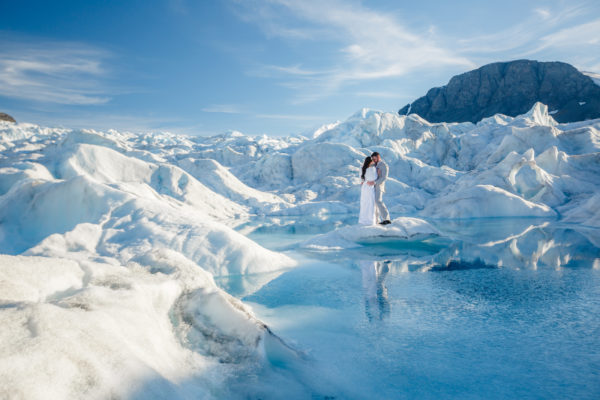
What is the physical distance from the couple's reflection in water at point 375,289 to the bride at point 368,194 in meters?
2.09

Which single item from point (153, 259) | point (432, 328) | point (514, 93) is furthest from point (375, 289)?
point (514, 93)

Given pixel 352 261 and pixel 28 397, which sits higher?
pixel 28 397

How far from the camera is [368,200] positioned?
7996 mm

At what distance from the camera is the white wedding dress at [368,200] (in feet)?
25.2

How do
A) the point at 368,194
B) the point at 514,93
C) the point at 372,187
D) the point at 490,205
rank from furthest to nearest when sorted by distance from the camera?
1. the point at 514,93
2. the point at 490,205
3. the point at 368,194
4. the point at 372,187

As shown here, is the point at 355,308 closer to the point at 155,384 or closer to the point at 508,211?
the point at 155,384

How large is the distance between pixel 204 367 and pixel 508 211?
48.8ft

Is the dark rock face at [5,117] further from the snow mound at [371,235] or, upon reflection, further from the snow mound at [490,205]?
the snow mound at [371,235]

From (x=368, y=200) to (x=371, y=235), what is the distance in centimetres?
80

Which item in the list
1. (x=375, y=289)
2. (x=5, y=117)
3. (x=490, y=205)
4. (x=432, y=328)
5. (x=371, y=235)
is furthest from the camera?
(x=5, y=117)

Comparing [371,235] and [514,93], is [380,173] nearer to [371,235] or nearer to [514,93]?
[371,235]

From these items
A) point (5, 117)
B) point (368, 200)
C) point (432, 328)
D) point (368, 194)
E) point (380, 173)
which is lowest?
point (432, 328)

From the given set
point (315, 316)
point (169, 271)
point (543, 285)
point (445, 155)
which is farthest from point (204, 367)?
point (445, 155)

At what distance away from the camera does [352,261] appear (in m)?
6.29
